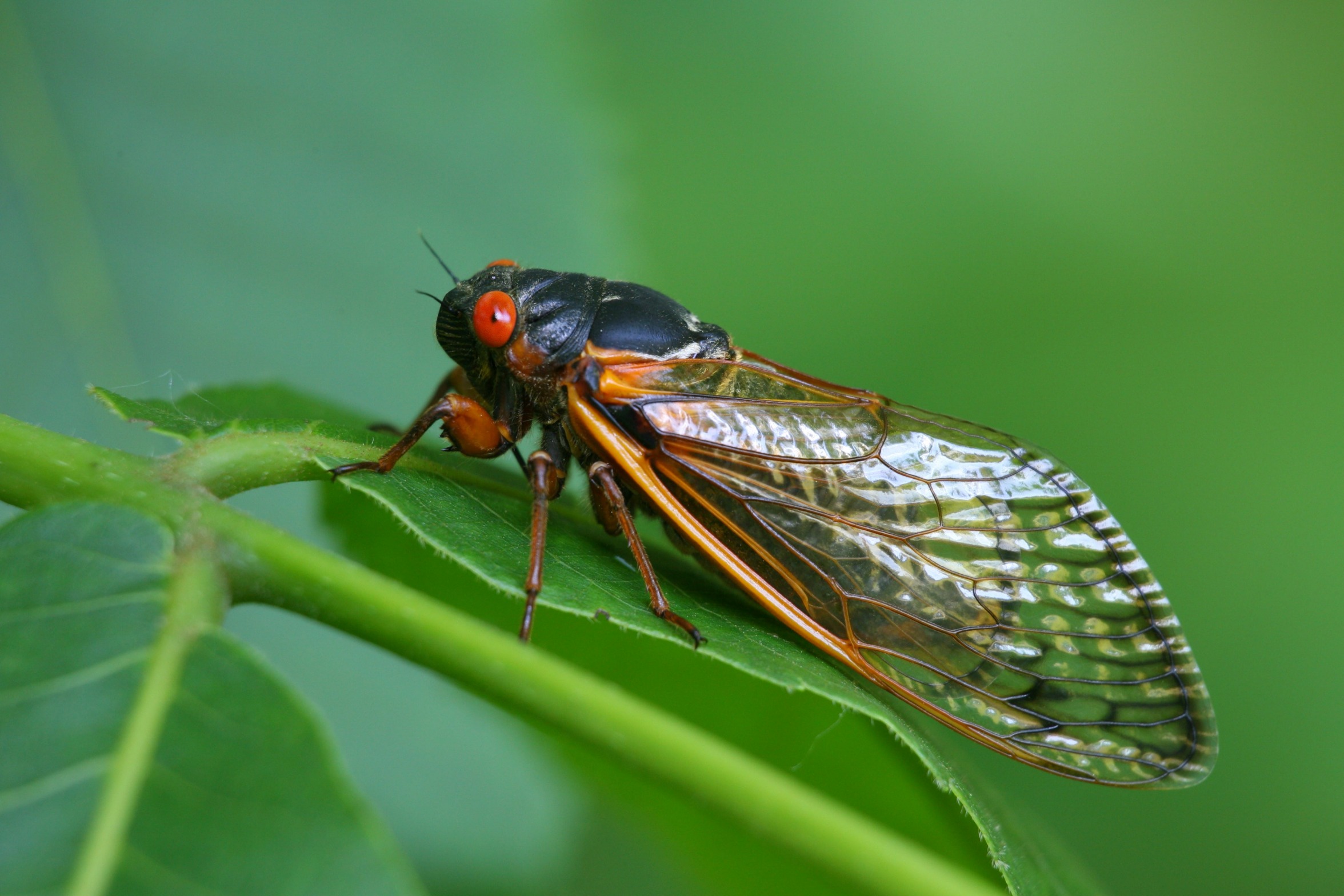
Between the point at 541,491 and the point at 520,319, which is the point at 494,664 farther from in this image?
the point at 520,319

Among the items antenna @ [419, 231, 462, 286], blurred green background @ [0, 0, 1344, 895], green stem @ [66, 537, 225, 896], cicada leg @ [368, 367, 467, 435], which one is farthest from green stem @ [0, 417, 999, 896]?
antenna @ [419, 231, 462, 286]

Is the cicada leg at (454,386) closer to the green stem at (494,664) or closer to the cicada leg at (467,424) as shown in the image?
the cicada leg at (467,424)

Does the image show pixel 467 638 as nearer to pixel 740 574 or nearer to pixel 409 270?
pixel 740 574

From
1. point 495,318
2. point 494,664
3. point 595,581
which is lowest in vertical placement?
point 595,581

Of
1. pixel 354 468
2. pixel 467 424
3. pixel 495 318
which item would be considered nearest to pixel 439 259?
pixel 495 318

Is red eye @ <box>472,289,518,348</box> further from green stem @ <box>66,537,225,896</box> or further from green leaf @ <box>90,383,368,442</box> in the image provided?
green stem @ <box>66,537,225,896</box>

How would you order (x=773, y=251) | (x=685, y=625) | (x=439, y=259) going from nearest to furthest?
(x=685, y=625) < (x=439, y=259) < (x=773, y=251)

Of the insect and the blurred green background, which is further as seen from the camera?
the blurred green background
